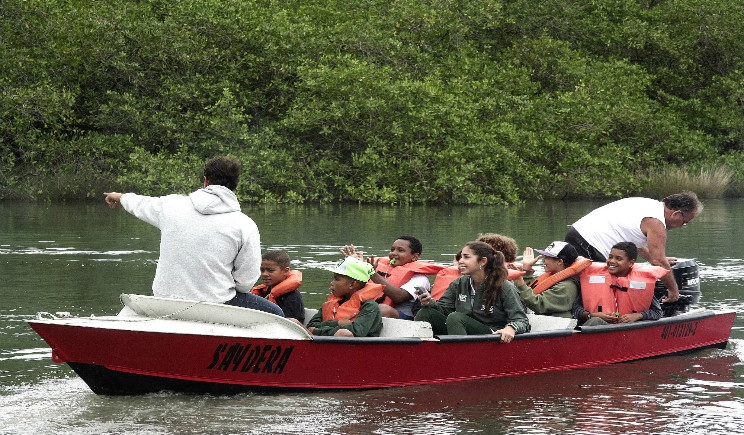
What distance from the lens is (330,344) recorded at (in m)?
7.91

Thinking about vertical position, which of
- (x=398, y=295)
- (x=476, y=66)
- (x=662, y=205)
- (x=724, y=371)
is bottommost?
(x=724, y=371)

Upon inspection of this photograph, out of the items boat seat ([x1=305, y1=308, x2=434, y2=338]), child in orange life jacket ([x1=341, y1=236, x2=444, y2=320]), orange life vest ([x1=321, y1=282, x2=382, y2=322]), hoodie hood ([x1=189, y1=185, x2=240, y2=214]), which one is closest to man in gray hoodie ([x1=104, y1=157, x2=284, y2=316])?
hoodie hood ([x1=189, y1=185, x2=240, y2=214])

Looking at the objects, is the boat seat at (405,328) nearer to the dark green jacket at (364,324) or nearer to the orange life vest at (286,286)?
the dark green jacket at (364,324)

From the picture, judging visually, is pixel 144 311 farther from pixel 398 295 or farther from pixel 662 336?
pixel 662 336

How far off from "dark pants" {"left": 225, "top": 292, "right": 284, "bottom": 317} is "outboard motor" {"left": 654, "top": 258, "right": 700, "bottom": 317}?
12.2 feet

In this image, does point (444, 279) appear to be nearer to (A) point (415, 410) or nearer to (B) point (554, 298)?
(B) point (554, 298)

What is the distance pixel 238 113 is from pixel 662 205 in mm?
21516

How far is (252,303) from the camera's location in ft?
26.2

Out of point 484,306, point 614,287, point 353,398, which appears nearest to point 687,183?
point 614,287

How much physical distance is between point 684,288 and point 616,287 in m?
1.12

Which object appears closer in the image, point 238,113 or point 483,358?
point 483,358

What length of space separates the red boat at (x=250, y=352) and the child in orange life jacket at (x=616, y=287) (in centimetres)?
41

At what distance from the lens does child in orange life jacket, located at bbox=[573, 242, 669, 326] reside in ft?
31.0

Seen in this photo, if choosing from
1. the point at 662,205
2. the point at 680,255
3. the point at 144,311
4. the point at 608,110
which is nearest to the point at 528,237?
the point at 680,255
